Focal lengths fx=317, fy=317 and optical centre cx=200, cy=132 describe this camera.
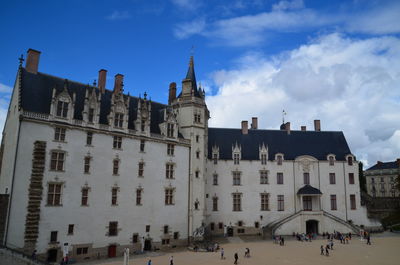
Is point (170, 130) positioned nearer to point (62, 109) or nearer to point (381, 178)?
point (62, 109)

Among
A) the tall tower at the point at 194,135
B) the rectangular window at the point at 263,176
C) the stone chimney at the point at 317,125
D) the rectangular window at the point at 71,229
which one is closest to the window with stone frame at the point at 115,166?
the rectangular window at the point at 71,229

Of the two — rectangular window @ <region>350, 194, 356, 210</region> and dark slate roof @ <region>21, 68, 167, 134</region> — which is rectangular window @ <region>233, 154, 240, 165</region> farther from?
rectangular window @ <region>350, 194, 356, 210</region>

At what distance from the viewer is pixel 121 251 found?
31672mm

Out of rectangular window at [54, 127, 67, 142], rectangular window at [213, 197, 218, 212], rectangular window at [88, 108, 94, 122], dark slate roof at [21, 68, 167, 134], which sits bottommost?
rectangular window at [213, 197, 218, 212]

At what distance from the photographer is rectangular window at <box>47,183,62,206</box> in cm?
2773

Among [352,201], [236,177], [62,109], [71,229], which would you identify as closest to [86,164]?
[62,109]

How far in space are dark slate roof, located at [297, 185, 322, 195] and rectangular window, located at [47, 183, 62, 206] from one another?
1295 inches

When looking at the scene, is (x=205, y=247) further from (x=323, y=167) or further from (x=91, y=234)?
(x=323, y=167)

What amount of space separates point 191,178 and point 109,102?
13201 millimetres

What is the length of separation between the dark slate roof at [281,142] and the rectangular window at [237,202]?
222 inches

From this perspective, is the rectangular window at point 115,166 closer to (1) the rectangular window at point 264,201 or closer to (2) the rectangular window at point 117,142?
(2) the rectangular window at point 117,142

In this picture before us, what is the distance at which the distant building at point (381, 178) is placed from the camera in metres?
78.5

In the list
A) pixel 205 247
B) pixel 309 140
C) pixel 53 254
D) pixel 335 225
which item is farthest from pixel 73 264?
pixel 309 140

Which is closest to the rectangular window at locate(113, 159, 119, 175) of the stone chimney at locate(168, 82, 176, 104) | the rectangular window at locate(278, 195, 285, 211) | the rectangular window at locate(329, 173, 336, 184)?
the stone chimney at locate(168, 82, 176, 104)
